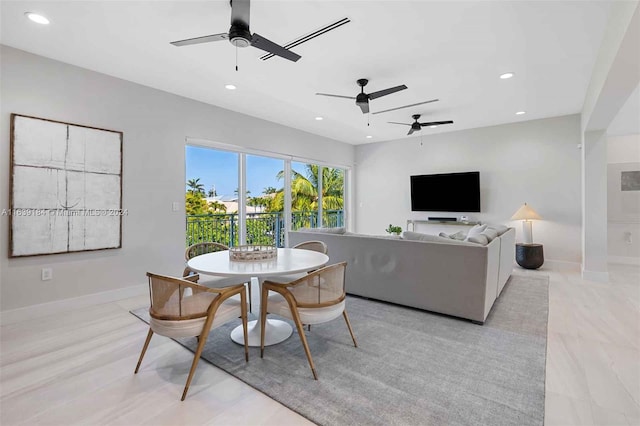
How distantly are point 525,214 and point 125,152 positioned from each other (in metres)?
6.13

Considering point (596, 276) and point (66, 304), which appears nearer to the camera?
point (66, 304)

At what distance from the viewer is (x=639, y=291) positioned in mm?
3848

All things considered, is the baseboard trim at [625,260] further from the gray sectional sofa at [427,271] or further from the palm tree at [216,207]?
the palm tree at [216,207]

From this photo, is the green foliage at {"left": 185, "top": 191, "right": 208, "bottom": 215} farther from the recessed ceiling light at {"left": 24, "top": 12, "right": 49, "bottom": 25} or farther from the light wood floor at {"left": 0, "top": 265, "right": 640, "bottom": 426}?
the recessed ceiling light at {"left": 24, "top": 12, "right": 49, "bottom": 25}

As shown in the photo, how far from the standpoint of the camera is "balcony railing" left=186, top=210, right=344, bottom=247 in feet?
15.4

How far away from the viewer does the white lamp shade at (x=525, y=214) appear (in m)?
5.14

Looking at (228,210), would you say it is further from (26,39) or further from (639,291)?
(639,291)

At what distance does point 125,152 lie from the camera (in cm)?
368

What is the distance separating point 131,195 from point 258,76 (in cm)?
214

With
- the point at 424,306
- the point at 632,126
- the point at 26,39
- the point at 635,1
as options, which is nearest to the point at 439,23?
the point at 635,1

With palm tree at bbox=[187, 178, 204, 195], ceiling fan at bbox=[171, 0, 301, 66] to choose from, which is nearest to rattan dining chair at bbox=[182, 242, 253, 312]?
palm tree at bbox=[187, 178, 204, 195]

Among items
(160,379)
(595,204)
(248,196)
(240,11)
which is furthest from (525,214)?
(160,379)

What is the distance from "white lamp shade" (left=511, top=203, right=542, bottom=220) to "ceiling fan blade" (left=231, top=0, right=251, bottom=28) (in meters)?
5.20

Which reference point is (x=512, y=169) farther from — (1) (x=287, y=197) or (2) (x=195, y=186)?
(2) (x=195, y=186)
